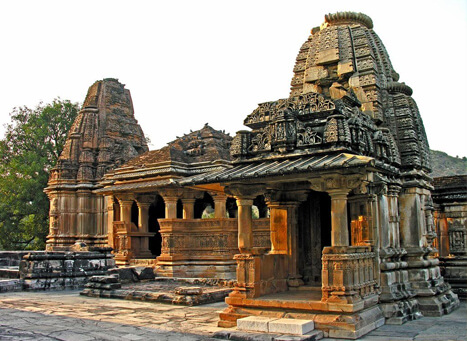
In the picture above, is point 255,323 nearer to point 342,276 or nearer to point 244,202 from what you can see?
point 342,276

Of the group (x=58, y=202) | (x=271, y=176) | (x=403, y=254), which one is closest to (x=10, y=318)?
(x=271, y=176)

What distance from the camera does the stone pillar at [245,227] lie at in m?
8.25

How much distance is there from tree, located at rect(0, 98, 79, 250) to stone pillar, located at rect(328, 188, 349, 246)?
78.1 ft

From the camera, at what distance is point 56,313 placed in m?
8.91

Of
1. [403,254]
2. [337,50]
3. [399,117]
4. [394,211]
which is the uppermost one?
[337,50]

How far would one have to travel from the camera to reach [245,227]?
8305 mm

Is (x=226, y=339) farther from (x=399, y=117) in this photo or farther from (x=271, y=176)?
(x=399, y=117)

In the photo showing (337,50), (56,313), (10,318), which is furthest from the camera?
(337,50)

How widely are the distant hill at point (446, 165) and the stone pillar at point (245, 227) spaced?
2695 centimetres

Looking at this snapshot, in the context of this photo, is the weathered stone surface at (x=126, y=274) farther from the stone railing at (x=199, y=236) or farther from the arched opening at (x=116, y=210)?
the arched opening at (x=116, y=210)

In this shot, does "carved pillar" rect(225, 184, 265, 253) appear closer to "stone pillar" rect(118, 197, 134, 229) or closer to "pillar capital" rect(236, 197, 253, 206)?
"pillar capital" rect(236, 197, 253, 206)

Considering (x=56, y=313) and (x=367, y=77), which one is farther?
(x=367, y=77)

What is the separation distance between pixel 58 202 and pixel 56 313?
14789mm

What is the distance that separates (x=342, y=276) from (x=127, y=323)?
350 centimetres
